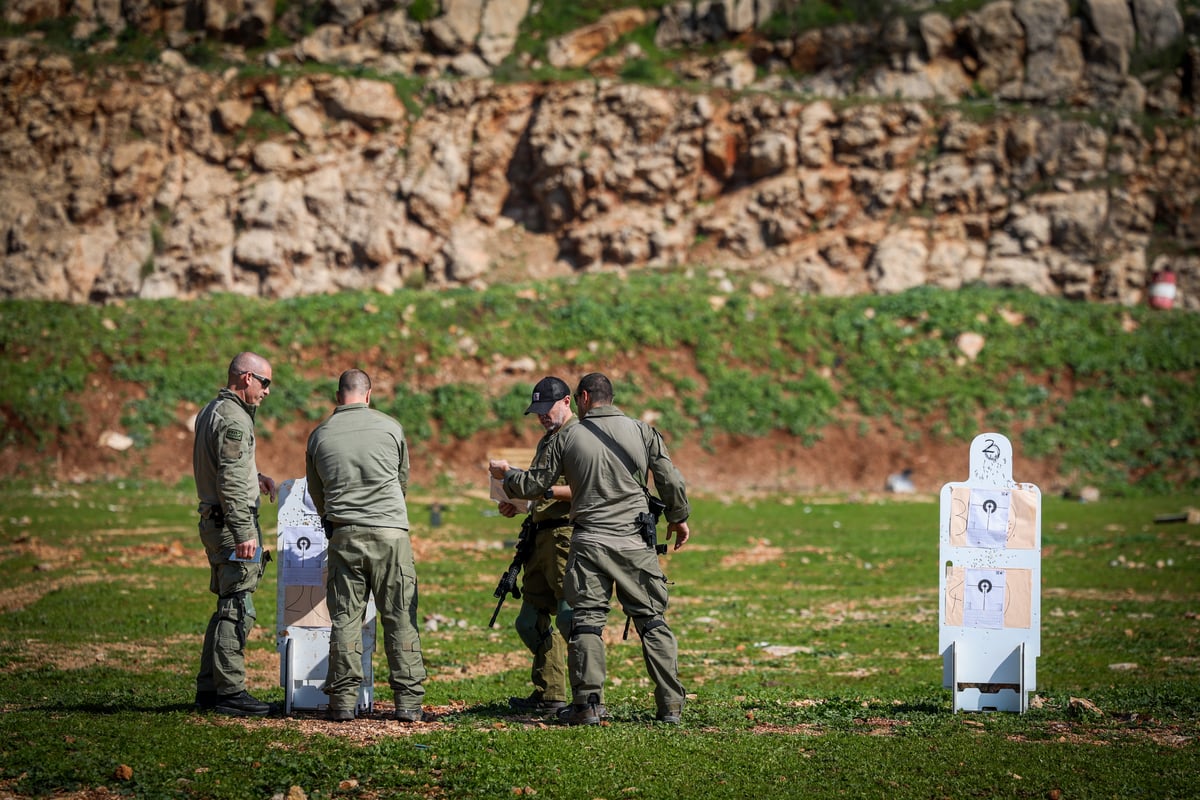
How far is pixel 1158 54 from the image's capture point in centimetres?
4531

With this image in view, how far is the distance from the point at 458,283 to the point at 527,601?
3298 centimetres

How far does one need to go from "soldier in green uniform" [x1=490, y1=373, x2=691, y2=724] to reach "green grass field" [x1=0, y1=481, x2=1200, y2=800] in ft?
1.25

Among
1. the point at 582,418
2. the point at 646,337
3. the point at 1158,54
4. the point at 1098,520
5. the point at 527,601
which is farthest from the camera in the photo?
the point at 1158,54

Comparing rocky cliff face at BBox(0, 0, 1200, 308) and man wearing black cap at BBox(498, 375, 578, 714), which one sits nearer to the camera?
man wearing black cap at BBox(498, 375, 578, 714)

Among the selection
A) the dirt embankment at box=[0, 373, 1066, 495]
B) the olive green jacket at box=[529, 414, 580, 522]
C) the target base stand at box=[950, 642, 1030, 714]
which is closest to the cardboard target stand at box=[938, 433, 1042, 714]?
the target base stand at box=[950, 642, 1030, 714]

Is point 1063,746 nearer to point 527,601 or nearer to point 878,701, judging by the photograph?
point 878,701

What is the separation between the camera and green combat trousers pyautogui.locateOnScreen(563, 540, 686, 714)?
330 inches

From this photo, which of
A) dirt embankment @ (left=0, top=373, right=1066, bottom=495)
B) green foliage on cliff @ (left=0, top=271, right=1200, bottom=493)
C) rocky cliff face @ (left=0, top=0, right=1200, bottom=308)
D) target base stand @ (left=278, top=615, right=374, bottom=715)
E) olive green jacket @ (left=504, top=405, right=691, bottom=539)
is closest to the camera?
olive green jacket @ (left=504, top=405, right=691, bottom=539)

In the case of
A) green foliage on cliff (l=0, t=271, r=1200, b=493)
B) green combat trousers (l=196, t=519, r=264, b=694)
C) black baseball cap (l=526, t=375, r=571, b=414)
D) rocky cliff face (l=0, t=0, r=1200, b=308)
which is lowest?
green combat trousers (l=196, t=519, r=264, b=694)

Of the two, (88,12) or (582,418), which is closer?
(582,418)

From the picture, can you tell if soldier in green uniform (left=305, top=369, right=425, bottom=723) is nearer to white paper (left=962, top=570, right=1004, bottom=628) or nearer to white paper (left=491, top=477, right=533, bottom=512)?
white paper (left=491, top=477, right=533, bottom=512)

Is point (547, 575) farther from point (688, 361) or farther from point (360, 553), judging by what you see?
point (688, 361)

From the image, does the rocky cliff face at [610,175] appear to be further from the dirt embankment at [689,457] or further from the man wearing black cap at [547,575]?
the man wearing black cap at [547,575]

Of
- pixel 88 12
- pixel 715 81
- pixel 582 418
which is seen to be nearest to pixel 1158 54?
pixel 715 81
